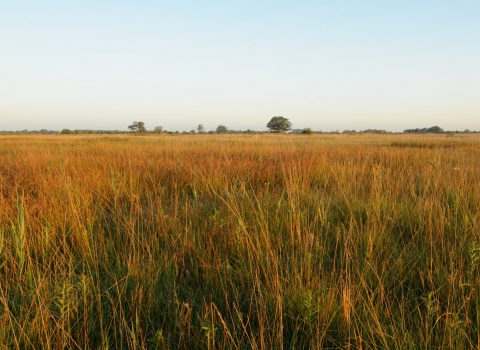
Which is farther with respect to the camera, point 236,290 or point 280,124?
point 280,124

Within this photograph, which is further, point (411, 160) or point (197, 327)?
point (411, 160)

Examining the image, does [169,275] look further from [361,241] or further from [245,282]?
[361,241]

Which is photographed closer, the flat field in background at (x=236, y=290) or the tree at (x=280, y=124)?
the flat field in background at (x=236, y=290)

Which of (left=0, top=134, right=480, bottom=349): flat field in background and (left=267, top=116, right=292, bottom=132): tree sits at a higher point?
(left=267, top=116, right=292, bottom=132): tree

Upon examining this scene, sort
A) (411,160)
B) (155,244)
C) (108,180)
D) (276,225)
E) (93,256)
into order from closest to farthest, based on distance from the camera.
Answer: (93,256), (155,244), (276,225), (108,180), (411,160)

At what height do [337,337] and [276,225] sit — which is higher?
[276,225]

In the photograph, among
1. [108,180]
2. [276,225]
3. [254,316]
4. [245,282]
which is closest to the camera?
[254,316]

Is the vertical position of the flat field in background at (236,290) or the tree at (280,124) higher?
the tree at (280,124)

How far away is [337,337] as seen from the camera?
3.91 feet

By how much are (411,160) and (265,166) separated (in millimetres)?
3702

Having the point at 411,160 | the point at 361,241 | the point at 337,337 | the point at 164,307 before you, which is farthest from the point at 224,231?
the point at 411,160

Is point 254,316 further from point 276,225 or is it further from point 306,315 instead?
point 276,225

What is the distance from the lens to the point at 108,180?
3.80 meters

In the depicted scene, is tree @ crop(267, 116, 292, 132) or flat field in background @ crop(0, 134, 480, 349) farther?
tree @ crop(267, 116, 292, 132)
